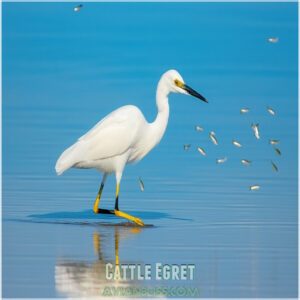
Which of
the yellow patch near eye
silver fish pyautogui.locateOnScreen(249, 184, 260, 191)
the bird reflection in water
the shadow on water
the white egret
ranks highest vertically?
the yellow patch near eye

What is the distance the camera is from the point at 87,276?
9961 mm

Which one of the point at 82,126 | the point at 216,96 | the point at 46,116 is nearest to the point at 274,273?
the point at 82,126

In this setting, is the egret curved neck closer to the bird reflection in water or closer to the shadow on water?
the shadow on water

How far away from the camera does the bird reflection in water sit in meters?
9.56

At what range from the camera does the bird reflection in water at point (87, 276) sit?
9.56 metres

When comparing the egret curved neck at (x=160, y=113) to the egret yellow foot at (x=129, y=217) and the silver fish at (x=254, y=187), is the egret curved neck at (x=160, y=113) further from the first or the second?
the silver fish at (x=254, y=187)

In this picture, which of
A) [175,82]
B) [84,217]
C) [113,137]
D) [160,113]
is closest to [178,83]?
[175,82]

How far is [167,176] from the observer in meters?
15.5

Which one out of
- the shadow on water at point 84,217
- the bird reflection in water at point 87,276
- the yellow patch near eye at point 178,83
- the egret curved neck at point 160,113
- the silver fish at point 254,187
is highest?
the yellow patch near eye at point 178,83

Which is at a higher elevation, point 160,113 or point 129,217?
point 160,113

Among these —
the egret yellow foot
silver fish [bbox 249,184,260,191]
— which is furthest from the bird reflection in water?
silver fish [bbox 249,184,260,191]

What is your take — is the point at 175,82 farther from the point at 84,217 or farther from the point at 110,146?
the point at 84,217

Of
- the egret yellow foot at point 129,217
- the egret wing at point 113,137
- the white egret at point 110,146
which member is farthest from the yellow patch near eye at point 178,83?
the egret yellow foot at point 129,217

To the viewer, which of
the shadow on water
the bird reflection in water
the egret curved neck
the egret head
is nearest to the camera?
the bird reflection in water
